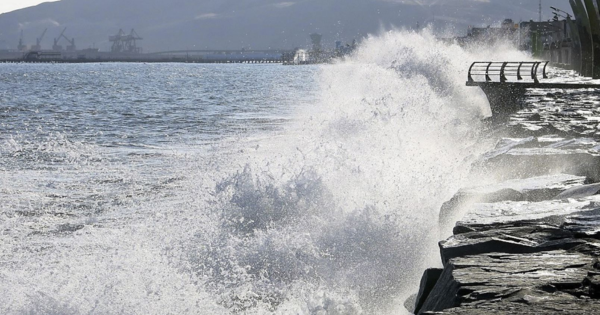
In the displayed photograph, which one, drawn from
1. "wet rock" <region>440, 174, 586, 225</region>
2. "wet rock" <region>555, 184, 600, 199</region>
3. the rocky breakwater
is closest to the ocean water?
"wet rock" <region>440, 174, 586, 225</region>

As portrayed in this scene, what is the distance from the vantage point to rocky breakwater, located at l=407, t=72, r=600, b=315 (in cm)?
520

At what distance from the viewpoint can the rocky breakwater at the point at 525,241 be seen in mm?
5195

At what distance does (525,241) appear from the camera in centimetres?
652

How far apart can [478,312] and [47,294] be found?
4641 millimetres

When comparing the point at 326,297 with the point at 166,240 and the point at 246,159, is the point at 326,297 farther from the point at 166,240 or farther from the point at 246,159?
the point at 246,159

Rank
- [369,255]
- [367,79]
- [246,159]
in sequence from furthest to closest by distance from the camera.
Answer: [367,79], [246,159], [369,255]

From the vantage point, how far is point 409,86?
33.1m

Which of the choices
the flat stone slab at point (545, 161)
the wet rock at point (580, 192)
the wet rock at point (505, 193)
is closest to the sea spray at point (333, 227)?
the wet rock at point (505, 193)

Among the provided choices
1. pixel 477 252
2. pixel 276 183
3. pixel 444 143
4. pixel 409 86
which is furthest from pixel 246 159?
pixel 409 86

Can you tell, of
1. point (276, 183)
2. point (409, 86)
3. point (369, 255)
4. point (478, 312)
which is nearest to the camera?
point (478, 312)

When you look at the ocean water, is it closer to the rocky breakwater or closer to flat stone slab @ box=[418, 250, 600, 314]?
the rocky breakwater

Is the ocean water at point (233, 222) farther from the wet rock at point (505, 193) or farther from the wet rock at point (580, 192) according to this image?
the wet rock at point (580, 192)

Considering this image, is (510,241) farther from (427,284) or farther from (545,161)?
(545,161)

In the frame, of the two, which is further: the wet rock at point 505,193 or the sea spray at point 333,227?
the wet rock at point 505,193
